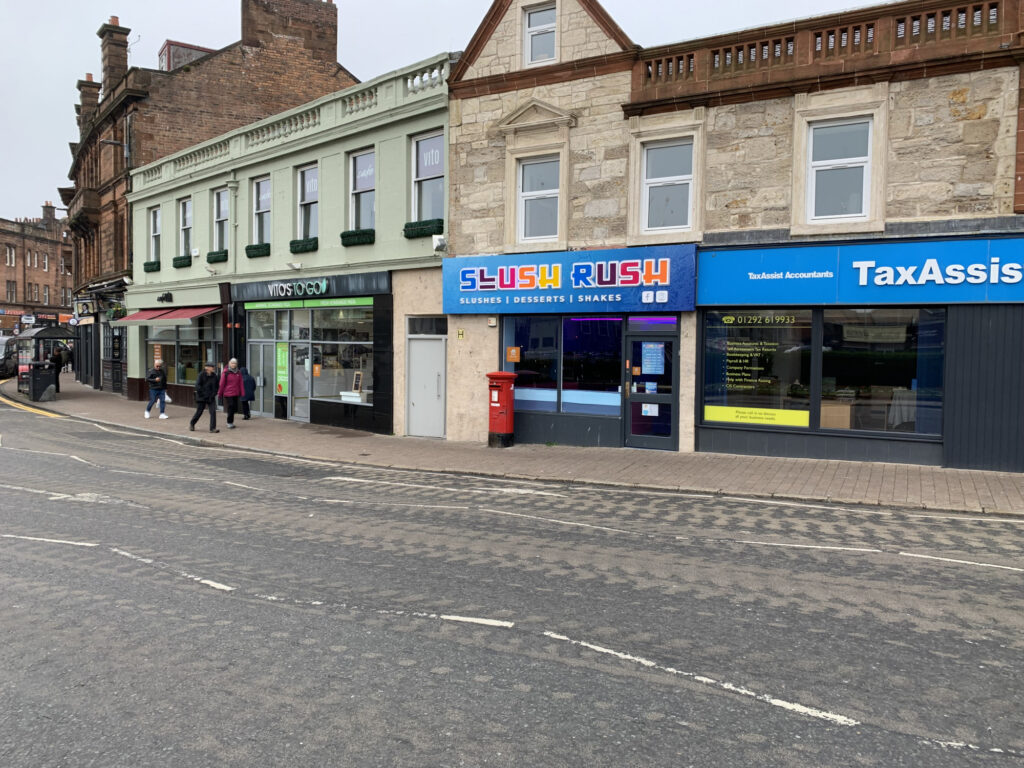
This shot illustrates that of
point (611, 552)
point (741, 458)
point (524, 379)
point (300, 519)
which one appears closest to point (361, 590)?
point (611, 552)

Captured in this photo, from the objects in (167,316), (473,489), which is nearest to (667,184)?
(473,489)

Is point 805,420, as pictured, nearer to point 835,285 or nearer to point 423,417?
point 835,285

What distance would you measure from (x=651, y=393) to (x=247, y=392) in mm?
11859

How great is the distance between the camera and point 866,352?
42.7ft

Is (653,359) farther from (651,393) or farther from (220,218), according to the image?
(220,218)

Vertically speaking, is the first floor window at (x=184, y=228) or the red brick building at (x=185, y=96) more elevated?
the red brick building at (x=185, y=96)

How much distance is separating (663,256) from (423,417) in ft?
21.9

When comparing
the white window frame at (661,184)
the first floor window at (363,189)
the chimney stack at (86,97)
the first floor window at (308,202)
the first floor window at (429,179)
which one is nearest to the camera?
the white window frame at (661,184)

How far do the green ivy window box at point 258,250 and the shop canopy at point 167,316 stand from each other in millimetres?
2645

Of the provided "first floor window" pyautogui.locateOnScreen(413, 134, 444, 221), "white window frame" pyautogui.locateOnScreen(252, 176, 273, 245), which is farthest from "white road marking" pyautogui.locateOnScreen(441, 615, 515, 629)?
"white window frame" pyautogui.locateOnScreen(252, 176, 273, 245)

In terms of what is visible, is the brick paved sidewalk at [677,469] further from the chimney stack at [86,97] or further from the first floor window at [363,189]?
the chimney stack at [86,97]

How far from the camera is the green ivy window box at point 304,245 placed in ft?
66.2

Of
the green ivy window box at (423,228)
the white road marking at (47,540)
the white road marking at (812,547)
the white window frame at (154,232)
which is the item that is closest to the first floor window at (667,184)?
the green ivy window box at (423,228)

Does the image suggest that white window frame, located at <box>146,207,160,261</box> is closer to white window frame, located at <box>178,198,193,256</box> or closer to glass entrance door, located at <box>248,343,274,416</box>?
white window frame, located at <box>178,198,193,256</box>
